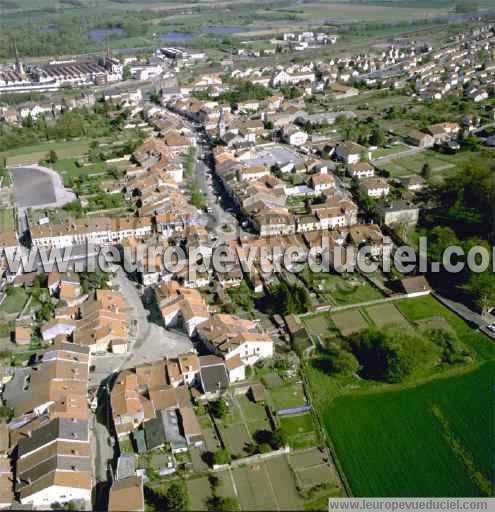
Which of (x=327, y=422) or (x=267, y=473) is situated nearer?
(x=267, y=473)

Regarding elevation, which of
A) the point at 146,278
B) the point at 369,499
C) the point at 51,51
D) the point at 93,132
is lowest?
the point at 369,499

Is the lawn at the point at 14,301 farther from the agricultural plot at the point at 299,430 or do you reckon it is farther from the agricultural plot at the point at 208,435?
the agricultural plot at the point at 299,430

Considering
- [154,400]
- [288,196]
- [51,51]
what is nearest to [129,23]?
[51,51]

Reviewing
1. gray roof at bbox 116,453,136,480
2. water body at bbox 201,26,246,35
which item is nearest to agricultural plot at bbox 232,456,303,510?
gray roof at bbox 116,453,136,480

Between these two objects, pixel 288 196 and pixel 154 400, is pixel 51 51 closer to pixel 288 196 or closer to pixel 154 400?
pixel 288 196

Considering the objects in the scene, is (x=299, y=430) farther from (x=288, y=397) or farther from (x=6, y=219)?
(x=6, y=219)

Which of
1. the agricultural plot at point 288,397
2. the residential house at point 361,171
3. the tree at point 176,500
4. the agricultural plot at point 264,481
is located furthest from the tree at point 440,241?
the tree at point 176,500
